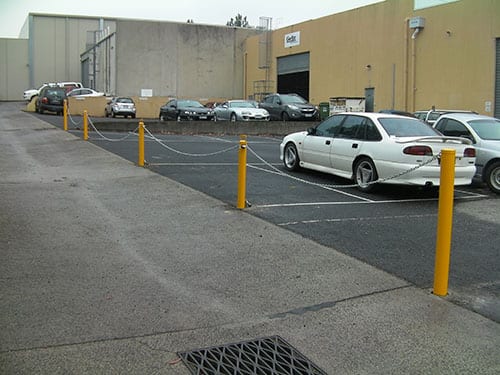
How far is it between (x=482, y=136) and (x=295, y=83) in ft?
114

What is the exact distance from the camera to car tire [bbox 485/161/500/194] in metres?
11.3

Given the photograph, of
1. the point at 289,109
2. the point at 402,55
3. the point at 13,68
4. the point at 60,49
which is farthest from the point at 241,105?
the point at 13,68

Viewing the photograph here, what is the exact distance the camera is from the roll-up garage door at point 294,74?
44.3 m

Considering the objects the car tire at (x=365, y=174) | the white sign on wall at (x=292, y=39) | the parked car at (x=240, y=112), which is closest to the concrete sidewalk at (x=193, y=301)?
the car tire at (x=365, y=174)

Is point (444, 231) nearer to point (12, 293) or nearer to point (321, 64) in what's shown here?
point (12, 293)

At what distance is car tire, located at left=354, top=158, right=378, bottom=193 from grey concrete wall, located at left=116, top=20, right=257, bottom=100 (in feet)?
127

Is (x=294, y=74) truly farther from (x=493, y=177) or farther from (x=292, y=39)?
(x=493, y=177)

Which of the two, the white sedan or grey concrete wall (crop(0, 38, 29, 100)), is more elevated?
grey concrete wall (crop(0, 38, 29, 100))

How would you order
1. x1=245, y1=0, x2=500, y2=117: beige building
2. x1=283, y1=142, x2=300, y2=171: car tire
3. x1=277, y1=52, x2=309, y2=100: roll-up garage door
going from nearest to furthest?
x1=283, y1=142, x2=300, y2=171: car tire, x1=245, y1=0, x2=500, y2=117: beige building, x1=277, y1=52, x2=309, y2=100: roll-up garage door

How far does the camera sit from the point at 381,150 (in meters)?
10.4

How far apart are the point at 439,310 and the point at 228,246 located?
2.71m

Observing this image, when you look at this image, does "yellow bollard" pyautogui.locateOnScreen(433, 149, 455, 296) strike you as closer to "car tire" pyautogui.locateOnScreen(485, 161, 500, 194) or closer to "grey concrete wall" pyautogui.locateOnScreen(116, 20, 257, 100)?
"car tire" pyautogui.locateOnScreen(485, 161, 500, 194)

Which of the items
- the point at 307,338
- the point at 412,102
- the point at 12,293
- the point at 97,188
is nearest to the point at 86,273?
the point at 12,293

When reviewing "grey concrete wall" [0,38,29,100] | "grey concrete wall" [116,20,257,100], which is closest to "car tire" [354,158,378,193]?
"grey concrete wall" [116,20,257,100]
